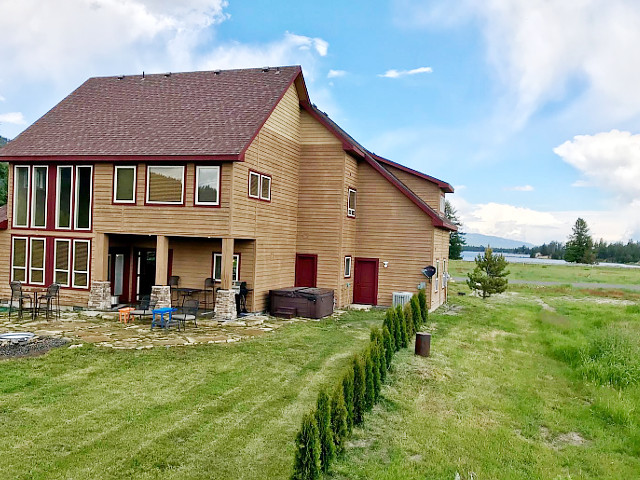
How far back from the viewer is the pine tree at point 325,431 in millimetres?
6102

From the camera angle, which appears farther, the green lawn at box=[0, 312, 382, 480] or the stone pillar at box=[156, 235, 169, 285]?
the stone pillar at box=[156, 235, 169, 285]

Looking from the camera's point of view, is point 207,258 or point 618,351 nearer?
point 618,351

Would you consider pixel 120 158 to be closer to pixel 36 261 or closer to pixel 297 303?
pixel 36 261

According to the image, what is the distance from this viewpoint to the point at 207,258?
1852cm

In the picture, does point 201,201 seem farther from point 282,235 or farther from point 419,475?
point 419,475

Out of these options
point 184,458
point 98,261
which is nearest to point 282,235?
point 98,261

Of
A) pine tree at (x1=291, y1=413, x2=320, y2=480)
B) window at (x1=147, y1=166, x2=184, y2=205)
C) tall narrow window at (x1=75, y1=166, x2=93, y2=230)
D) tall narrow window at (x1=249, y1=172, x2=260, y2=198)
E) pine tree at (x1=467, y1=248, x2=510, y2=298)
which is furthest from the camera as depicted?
pine tree at (x1=467, y1=248, x2=510, y2=298)

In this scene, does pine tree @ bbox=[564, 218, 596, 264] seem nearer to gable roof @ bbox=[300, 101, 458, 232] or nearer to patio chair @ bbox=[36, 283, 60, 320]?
gable roof @ bbox=[300, 101, 458, 232]

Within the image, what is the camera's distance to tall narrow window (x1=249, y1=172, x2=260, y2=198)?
55.6 feet

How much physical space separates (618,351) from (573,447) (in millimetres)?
5908

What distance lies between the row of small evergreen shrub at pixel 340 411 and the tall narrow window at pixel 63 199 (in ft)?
42.9

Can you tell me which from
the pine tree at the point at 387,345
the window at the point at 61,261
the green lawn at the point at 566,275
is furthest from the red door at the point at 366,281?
the green lawn at the point at 566,275

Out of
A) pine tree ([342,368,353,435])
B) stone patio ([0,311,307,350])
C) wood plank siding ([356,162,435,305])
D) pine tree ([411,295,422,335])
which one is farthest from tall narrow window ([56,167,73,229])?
pine tree ([342,368,353,435])

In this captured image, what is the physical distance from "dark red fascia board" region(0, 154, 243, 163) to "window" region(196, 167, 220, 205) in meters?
0.43
